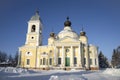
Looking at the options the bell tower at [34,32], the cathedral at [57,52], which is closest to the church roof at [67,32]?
the cathedral at [57,52]

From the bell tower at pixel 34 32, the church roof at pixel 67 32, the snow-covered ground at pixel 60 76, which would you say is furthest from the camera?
the bell tower at pixel 34 32

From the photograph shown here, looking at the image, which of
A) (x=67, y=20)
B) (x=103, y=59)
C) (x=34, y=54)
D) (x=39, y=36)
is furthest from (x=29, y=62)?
(x=103, y=59)

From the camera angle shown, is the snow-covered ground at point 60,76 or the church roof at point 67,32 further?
the church roof at point 67,32

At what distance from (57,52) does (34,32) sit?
32.9ft

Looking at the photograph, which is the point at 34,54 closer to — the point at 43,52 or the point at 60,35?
the point at 43,52

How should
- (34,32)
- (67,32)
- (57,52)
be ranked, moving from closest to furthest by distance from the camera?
(57,52) < (67,32) < (34,32)

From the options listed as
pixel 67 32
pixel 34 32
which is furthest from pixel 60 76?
pixel 34 32

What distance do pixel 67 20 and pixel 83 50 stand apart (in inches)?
505

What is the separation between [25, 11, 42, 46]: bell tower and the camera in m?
43.2

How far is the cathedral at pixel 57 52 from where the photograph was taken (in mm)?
37819

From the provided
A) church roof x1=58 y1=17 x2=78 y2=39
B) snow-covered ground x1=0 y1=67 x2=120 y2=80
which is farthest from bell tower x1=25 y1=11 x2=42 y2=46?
snow-covered ground x1=0 y1=67 x2=120 y2=80

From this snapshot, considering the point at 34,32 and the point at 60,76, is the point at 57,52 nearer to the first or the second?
the point at 34,32

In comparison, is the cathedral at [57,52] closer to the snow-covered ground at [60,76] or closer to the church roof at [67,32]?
the church roof at [67,32]

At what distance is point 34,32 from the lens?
43.7m
